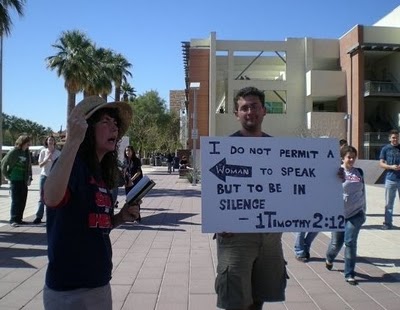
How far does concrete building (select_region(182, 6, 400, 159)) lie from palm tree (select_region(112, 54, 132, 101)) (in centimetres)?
617

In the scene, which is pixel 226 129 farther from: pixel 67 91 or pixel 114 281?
pixel 114 281

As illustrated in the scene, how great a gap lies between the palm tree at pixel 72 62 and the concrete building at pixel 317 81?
16779mm

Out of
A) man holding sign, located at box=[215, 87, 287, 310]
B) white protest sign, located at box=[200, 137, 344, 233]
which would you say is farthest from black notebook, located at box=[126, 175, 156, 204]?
man holding sign, located at box=[215, 87, 287, 310]

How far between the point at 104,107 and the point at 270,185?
1.49 metres

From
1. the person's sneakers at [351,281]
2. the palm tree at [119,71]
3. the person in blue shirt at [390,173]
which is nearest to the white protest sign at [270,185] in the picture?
the person's sneakers at [351,281]

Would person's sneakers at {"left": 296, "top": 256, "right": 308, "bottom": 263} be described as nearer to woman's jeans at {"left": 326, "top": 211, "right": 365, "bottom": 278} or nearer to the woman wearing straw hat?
woman's jeans at {"left": 326, "top": 211, "right": 365, "bottom": 278}

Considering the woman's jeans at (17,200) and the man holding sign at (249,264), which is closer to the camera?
the man holding sign at (249,264)

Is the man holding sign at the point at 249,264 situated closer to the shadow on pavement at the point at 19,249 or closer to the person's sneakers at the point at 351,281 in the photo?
the person's sneakers at the point at 351,281

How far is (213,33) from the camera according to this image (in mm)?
45969

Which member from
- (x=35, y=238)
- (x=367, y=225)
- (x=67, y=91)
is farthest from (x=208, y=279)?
(x=67, y=91)

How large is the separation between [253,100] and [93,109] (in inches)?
54.6

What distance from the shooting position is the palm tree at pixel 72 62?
30312mm

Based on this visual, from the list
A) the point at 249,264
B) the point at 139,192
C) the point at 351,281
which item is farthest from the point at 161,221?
the point at 139,192

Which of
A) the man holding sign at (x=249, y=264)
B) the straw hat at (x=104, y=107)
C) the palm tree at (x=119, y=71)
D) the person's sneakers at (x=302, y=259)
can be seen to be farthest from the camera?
the palm tree at (x=119, y=71)
